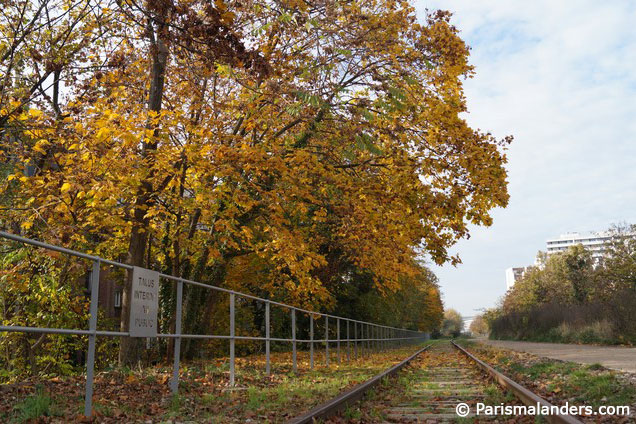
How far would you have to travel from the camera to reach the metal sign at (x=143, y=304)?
668cm

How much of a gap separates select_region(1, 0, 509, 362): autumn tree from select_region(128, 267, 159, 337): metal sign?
361 cm

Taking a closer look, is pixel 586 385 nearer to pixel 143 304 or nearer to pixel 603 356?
pixel 143 304

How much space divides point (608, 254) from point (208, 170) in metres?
47.4

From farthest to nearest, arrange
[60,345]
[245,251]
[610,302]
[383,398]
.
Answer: [610,302] < [245,251] < [60,345] < [383,398]

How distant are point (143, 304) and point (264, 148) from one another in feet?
22.9

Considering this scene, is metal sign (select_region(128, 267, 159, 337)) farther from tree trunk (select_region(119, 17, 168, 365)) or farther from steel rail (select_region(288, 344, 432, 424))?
tree trunk (select_region(119, 17, 168, 365))

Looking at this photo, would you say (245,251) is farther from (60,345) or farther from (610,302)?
(610,302)

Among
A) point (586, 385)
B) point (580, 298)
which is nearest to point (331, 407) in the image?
point (586, 385)

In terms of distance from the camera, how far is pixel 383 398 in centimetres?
884

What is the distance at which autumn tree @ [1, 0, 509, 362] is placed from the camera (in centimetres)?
1122

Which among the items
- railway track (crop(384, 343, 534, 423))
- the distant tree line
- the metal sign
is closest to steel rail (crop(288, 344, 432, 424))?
railway track (crop(384, 343, 534, 423))

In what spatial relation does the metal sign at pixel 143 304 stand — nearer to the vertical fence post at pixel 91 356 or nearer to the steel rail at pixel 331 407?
the vertical fence post at pixel 91 356

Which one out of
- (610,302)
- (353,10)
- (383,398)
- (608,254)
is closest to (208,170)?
(353,10)

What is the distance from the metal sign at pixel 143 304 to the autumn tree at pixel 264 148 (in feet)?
11.9
